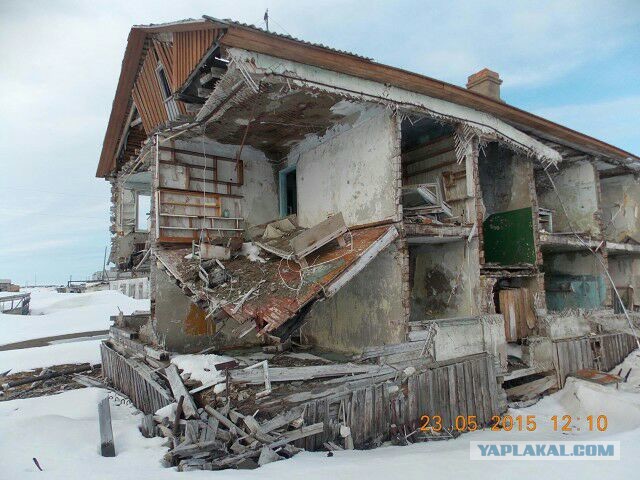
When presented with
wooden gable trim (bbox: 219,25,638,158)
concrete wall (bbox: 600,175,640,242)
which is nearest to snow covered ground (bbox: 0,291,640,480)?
wooden gable trim (bbox: 219,25,638,158)

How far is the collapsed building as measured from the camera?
7.11 m

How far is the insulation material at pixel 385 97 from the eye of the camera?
7.04 meters

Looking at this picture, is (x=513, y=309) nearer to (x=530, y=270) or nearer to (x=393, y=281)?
(x=530, y=270)

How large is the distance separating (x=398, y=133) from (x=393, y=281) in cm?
327

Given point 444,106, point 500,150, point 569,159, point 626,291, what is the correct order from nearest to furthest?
point 444,106, point 500,150, point 569,159, point 626,291

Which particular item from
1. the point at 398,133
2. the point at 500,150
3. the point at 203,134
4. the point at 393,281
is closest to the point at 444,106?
the point at 398,133

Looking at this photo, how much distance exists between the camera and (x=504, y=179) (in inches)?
475

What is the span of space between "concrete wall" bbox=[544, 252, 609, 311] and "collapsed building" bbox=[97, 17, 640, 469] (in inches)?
1.9

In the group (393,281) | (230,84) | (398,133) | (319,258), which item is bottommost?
(393,281)

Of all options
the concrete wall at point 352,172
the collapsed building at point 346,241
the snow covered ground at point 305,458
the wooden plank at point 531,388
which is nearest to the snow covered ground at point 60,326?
the collapsed building at point 346,241

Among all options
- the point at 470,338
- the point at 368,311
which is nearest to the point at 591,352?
the point at 470,338

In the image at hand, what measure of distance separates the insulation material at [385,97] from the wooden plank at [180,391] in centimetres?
546

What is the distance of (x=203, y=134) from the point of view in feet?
34.4

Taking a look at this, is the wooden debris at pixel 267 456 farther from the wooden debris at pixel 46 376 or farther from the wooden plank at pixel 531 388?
the wooden debris at pixel 46 376
